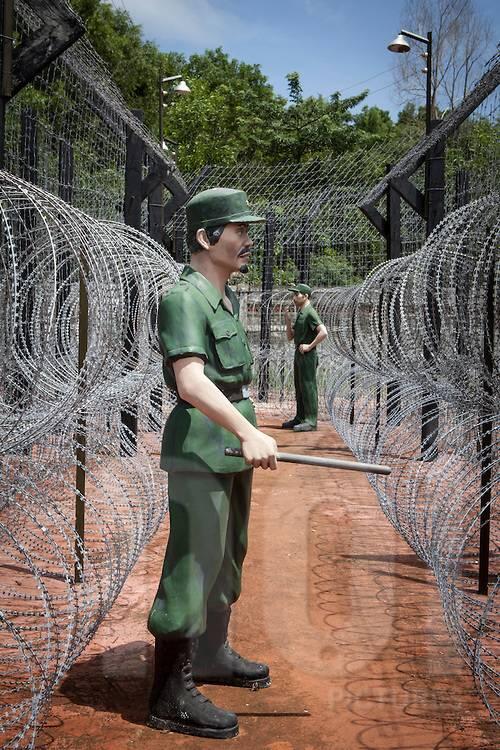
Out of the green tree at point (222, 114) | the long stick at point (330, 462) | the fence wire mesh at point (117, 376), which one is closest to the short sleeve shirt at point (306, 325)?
the fence wire mesh at point (117, 376)

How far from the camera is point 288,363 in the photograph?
13.6 metres

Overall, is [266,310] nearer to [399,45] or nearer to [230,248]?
[399,45]

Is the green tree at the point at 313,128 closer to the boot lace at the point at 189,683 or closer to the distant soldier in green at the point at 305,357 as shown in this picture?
the distant soldier in green at the point at 305,357

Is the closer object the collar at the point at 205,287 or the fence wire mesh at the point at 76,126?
the collar at the point at 205,287

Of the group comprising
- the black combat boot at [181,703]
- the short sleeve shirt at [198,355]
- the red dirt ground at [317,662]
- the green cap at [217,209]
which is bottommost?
the red dirt ground at [317,662]

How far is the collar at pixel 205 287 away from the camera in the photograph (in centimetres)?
313

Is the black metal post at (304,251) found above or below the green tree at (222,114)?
below

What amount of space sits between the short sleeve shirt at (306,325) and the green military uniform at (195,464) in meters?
7.96

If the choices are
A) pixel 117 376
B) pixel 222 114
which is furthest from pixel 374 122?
pixel 117 376

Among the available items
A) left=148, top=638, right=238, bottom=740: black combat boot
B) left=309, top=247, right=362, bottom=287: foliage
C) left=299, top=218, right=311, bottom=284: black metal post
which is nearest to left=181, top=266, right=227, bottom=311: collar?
left=148, top=638, right=238, bottom=740: black combat boot

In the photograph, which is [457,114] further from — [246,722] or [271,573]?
[246,722]

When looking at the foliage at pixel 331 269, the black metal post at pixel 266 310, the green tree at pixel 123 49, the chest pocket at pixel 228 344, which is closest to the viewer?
the chest pocket at pixel 228 344

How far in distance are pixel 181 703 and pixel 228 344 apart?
129cm

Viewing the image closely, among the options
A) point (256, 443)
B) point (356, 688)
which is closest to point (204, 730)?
point (356, 688)
